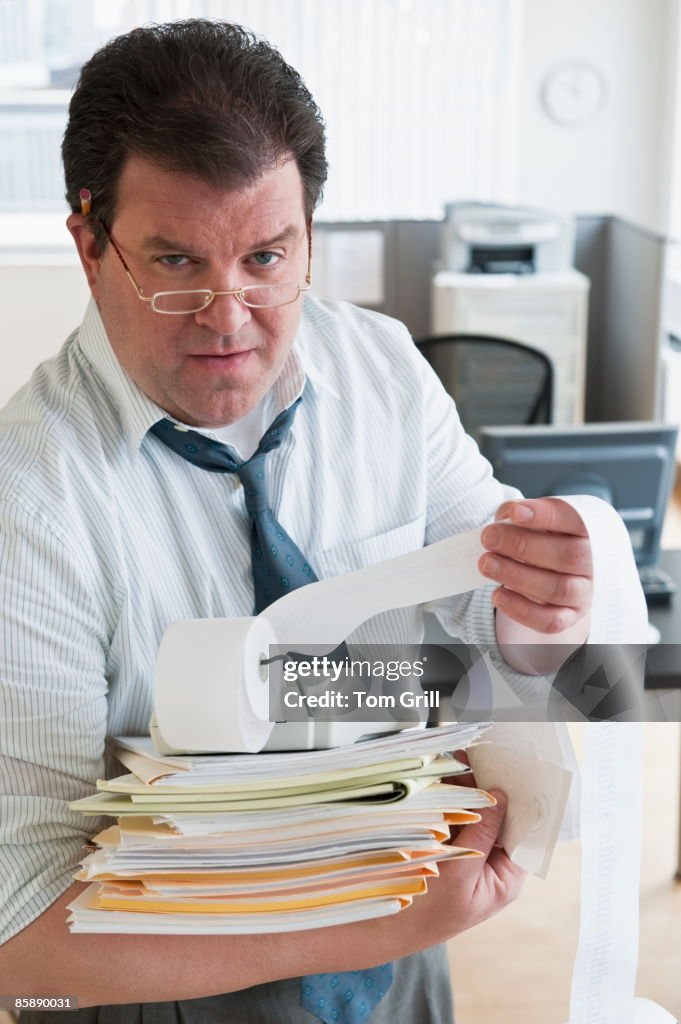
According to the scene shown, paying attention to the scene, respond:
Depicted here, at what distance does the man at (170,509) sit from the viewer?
86 cm

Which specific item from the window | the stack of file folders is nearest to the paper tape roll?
the stack of file folders

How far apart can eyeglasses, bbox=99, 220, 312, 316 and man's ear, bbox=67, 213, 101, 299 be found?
0.11ft

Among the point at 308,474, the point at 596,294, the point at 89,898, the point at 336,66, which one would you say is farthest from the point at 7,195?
the point at 89,898

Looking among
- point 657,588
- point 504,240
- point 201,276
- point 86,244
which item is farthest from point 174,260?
point 504,240

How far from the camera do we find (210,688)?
0.75 meters

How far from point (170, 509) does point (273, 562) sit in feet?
0.35

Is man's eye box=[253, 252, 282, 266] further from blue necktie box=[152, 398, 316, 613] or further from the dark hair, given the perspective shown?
blue necktie box=[152, 398, 316, 613]

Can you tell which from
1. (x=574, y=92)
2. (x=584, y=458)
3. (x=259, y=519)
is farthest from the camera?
(x=574, y=92)

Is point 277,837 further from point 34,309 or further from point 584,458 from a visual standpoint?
point 34,309

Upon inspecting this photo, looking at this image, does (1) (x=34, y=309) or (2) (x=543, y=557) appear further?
(1) (x=34, y=309)

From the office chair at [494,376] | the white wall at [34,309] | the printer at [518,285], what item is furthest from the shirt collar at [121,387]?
the printer at [518,285]

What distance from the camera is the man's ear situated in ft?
3.37

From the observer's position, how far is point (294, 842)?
2.49 ft

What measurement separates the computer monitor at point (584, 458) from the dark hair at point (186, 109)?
1.16 metres
